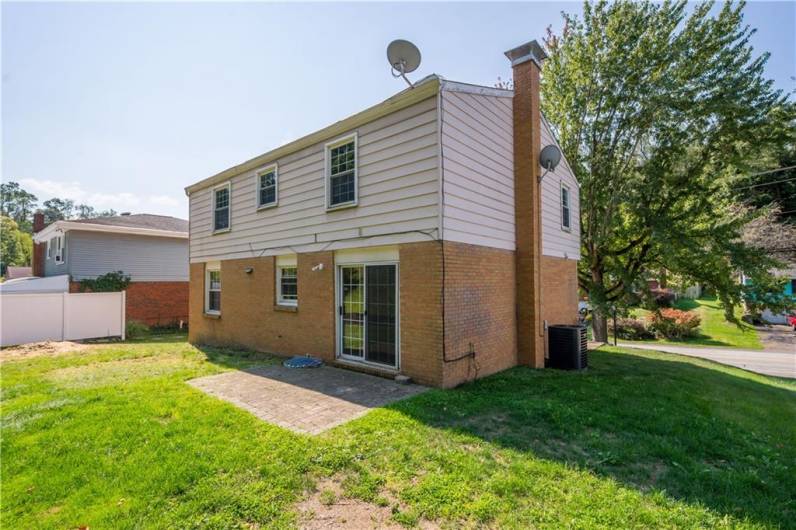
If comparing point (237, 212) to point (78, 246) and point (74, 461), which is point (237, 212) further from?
point (78, 246)

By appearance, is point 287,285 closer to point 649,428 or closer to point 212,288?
point 212,288

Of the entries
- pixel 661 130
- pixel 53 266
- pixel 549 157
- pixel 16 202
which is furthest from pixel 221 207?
pixel 16 202

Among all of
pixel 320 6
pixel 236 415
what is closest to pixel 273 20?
pixel 320 6

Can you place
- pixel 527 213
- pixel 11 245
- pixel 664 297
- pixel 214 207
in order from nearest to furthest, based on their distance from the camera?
pixel 527 213 < pixel 214 207 < pixel 664 297 < pixel 11 245

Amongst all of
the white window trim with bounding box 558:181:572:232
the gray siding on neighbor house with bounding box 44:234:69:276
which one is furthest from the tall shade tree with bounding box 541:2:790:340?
the gray siding on neighbor house with bounding box 44:234:69:276

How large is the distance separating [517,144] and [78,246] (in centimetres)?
1926

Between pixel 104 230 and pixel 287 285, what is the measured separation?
1304 cm

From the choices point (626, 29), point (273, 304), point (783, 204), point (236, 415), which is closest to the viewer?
point (236, 415)

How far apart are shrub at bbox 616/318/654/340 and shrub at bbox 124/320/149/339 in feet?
86.9

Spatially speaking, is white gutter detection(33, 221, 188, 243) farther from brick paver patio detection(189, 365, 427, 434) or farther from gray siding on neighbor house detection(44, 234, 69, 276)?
brick paver patio detection(189, 365, 427, 434)

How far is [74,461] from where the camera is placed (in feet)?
12.5

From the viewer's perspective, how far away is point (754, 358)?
16.3 m

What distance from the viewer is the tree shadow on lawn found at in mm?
3414

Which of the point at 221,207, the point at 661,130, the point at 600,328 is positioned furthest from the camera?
the point at 600,328
